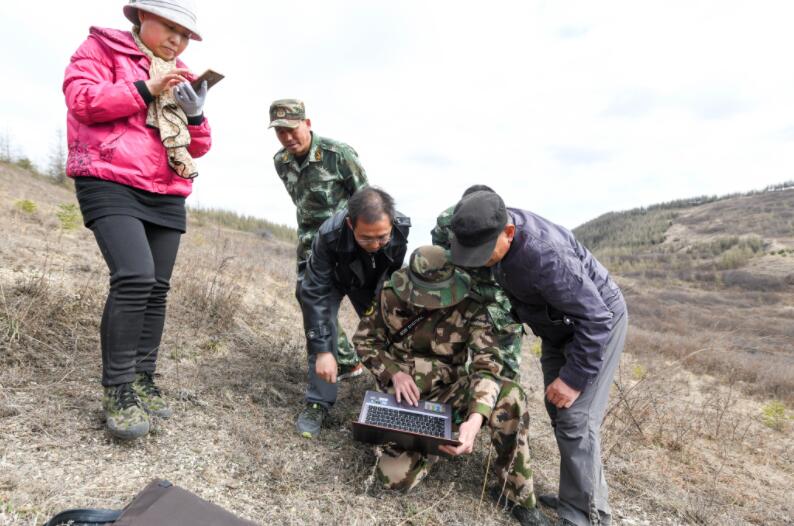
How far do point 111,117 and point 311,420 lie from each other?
2.09 meters

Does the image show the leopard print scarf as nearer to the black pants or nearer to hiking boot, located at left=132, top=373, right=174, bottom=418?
the black pants

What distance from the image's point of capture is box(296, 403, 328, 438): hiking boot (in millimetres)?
3008

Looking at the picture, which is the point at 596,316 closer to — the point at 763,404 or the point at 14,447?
the point at 14,447

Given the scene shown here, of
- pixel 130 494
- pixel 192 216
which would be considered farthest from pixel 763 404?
pixel 192 216

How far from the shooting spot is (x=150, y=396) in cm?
263

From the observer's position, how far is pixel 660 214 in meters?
49.1

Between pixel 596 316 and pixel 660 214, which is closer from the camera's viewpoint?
pixel 596 316

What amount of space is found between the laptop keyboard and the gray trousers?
684 mm

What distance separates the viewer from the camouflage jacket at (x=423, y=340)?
3045 millimetres

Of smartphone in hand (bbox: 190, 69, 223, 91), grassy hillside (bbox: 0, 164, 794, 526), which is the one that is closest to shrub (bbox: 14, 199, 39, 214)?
grassy hillside (bbox: 0, 164, 794, 526)

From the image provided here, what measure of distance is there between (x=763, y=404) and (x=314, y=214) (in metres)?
8.11

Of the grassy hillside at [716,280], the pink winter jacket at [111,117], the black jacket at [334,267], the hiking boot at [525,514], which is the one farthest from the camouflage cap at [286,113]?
the grassy hillside at [716,280]

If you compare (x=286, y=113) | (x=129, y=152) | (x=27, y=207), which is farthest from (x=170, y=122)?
(x=27, y=207)

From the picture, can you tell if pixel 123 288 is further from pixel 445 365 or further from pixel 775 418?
pixel 775 418
